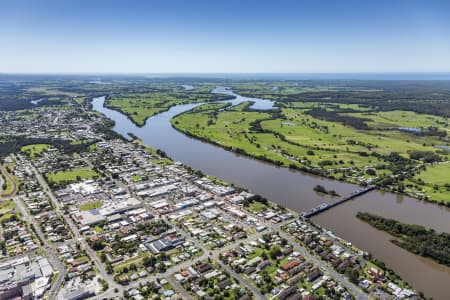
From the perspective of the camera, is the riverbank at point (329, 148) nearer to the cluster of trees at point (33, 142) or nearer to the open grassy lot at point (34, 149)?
the cluster of trees at point (33, 142)

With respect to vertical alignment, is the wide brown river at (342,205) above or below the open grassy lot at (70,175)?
below

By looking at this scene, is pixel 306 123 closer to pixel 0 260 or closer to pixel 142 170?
pixel 142 170

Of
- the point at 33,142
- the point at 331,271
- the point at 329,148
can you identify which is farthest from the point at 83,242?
the point at 329,148

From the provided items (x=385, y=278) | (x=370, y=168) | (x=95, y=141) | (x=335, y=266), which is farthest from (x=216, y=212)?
(x=95, y=141)

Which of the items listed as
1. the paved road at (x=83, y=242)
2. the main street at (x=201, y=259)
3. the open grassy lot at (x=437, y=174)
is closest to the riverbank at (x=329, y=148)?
the open grassy lot at (x=437, y=174)

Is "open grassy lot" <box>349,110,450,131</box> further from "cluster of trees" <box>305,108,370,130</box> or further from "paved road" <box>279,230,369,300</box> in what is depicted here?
"paved road" <box>279,230,369,300</box>

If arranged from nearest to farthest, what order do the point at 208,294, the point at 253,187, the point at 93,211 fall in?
the point at 208,294 < the point at 93,211 < the point at 253,187
